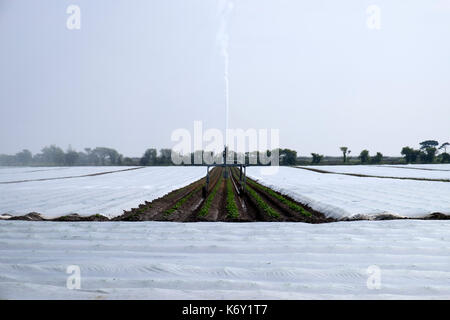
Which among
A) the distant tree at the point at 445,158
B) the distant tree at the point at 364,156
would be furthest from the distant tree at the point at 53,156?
the distant tree at the point at 445,158

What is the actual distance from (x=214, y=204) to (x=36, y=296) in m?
A: 9.85

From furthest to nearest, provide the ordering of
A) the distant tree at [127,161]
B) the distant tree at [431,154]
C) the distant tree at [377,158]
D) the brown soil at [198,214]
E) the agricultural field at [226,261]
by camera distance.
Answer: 1. the distant tree at [127,161]
2. the distant tree at [377,158]
3. the distant tree at [431,154]
4. the brown soil at [198,214]
5. the agricultural field at [226,261]

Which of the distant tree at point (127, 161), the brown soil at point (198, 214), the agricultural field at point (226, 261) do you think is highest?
the distant tree at point (127, 161)

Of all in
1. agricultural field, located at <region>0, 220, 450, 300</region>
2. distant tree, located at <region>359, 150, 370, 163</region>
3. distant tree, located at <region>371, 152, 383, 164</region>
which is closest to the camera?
agricultural field, located at <region>0, 220, 450, 300</region>

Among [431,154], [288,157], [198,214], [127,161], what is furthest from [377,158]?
[198,214]

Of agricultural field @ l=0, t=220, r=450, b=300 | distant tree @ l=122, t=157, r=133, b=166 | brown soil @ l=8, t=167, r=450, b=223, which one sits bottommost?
brown soil @ l=8, t=167, r=450, b=223

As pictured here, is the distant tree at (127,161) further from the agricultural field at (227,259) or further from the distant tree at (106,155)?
the agricultural field at (227,259)

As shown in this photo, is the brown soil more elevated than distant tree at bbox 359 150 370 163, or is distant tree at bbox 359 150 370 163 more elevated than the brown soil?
distant tree at bbox 359 150 370 163

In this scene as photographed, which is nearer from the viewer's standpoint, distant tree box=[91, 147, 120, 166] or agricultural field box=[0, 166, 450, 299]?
agricultural field box=[0, 166, 450, 299]

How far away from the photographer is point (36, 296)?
10.9 feet

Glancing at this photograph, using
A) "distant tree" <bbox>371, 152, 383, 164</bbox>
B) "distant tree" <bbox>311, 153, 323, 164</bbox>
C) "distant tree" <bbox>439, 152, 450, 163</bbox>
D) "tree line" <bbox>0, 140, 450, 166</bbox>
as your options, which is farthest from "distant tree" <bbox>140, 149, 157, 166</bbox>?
"distant tree" <bbox>439, 152, 450, 163</bbox>

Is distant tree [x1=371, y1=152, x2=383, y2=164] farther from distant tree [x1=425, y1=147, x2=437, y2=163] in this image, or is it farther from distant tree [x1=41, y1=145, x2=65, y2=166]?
distant tree [x1=41, y1=145, x2=65, y2=166]

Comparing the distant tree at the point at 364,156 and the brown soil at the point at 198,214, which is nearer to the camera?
the brown soil at the point at 198,214
